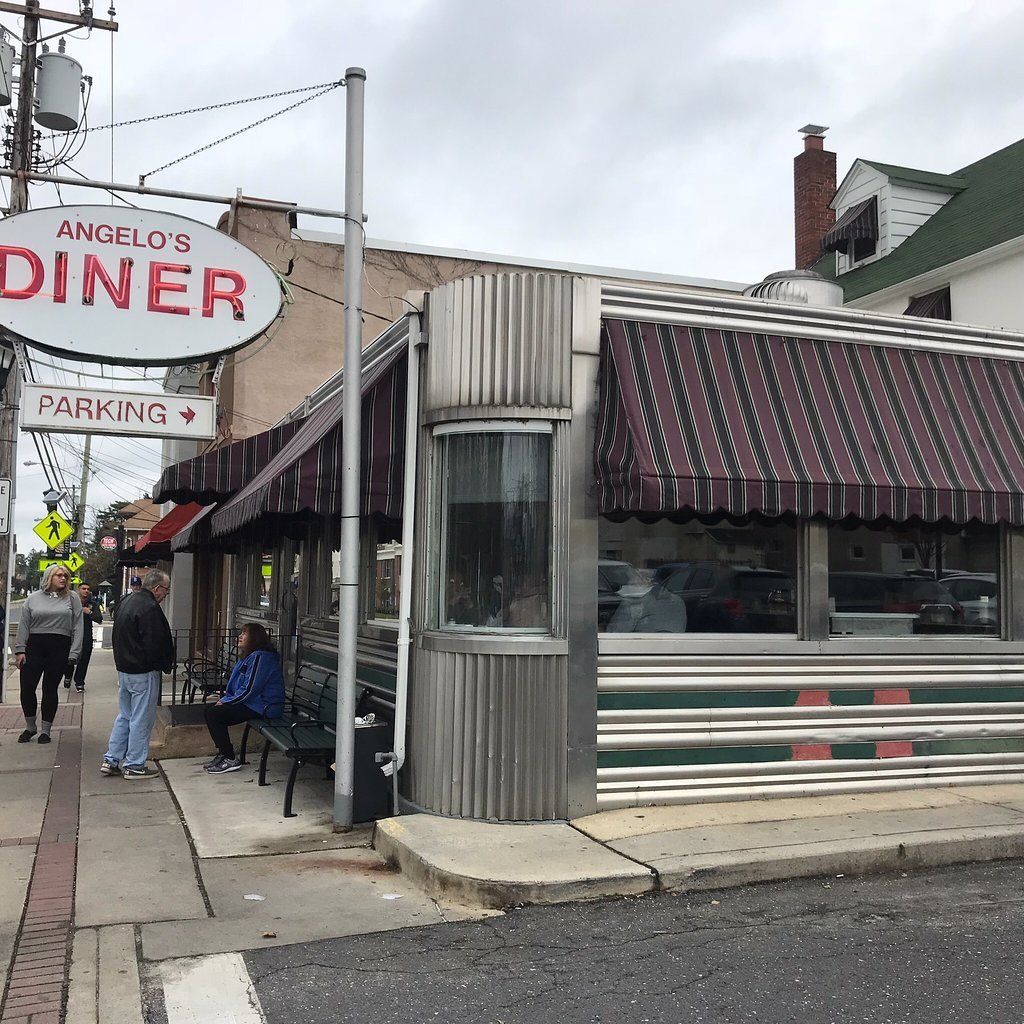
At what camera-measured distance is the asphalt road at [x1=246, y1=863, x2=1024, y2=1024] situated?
412 centimetres

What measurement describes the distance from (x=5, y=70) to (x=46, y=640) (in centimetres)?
1018

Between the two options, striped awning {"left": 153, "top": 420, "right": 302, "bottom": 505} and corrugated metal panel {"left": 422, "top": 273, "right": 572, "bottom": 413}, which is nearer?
corrugated metal panel {"left": 422, "top": 273, "right": 572, "bottom": 413}

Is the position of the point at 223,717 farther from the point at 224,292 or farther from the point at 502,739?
the point at 224,292

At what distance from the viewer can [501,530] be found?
6.90m

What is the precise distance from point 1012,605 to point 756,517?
7.28ft

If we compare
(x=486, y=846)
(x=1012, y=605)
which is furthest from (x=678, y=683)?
(x=1012, y=605)

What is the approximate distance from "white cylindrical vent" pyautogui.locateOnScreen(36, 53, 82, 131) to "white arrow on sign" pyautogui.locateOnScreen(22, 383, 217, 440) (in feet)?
29.5

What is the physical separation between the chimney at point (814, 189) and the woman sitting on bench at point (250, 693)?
49.9ft

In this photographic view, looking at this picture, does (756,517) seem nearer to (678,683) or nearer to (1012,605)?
(678,683)

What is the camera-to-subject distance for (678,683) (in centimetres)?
700

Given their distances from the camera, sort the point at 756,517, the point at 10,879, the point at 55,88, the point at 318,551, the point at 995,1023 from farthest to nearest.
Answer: the point at 55,88 → the point at 318,551 → the point at 756,517 → the point at 10,879 → the point at 995,1023

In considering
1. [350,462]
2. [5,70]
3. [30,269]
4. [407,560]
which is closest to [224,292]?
[30,269]

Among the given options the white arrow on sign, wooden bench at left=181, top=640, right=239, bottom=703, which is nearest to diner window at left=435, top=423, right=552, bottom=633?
the white arrow on sign

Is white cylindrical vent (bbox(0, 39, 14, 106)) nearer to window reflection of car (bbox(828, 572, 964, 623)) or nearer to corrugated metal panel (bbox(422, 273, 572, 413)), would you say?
corrugated metal panel (bbox(422, 273, 572, 413))
